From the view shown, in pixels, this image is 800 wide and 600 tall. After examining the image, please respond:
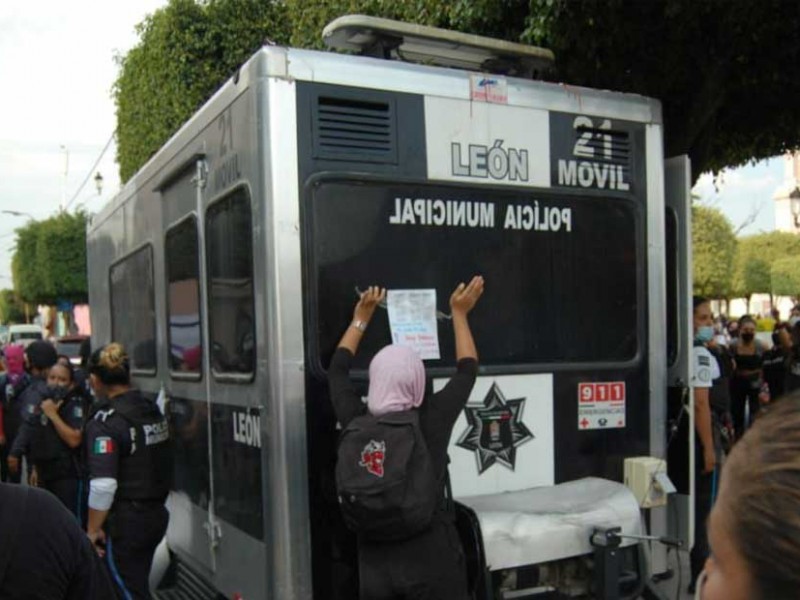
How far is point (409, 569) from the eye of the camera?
2.87 meters

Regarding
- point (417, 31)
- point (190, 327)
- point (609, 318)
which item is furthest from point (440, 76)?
point (190, 327)

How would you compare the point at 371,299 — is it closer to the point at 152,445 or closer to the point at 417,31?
the point at 417,31

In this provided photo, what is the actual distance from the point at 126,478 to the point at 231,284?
4.28 feet

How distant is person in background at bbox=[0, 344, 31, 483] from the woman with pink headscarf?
480 cm

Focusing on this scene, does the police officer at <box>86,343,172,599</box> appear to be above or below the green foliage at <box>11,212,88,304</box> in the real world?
below

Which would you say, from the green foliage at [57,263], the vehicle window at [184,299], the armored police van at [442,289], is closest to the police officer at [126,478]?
the armored police van at [442,289]

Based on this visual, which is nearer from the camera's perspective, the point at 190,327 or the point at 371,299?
the point at 371,299

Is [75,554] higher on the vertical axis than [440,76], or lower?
lower

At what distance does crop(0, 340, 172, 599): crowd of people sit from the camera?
186 cm

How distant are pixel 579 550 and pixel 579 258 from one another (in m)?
1.26

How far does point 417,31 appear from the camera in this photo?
363 centimetres

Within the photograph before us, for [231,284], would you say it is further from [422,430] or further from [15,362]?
[15,362]

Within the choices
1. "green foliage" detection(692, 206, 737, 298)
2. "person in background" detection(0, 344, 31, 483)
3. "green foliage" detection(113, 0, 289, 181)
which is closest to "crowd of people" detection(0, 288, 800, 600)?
"person in background" detection(0, 344, 31, 483)

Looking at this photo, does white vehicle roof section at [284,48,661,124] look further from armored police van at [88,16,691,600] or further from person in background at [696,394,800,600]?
person in background at [696,394,800,600]
